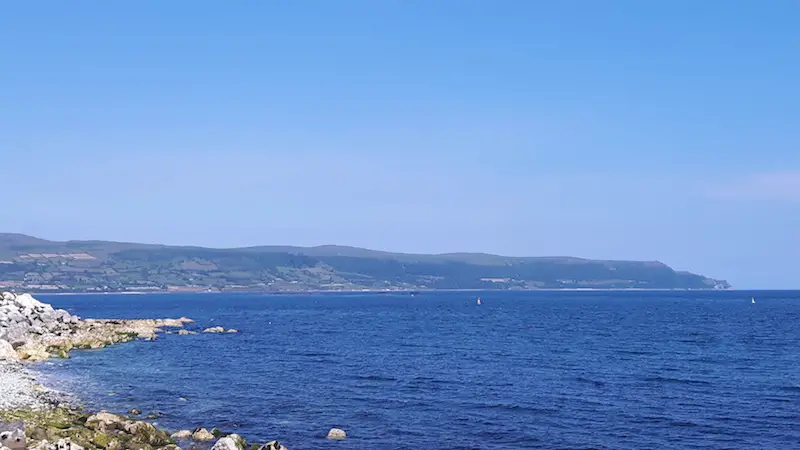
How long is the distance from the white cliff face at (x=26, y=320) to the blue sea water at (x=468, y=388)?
8.72 meters

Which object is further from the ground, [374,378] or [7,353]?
[374,378]

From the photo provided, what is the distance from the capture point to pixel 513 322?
141 metres

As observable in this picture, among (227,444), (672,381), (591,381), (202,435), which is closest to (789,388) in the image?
(672,381)

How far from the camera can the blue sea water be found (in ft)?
139

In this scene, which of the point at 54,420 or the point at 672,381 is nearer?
the point at 54,420

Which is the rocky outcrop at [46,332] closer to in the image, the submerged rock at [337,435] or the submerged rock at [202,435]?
the submerged rock at [202,435]

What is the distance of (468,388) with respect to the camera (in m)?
57.8

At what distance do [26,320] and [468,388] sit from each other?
60669 millimetres

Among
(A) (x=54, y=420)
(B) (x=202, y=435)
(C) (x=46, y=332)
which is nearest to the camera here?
(B) (x=202, y=435)

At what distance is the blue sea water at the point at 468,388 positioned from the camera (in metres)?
42.5

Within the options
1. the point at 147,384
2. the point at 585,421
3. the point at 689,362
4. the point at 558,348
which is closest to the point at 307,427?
the point at 585,421

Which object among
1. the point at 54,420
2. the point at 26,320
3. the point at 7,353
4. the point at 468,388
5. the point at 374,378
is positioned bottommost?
the point at 7,353

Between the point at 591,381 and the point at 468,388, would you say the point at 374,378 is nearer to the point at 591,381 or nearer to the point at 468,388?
the point at 468,388

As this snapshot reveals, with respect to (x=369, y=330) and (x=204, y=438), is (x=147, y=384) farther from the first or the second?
(x=369, y=330)
